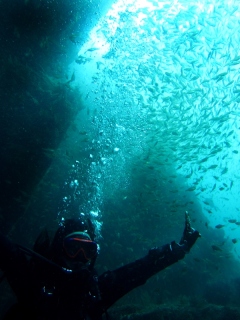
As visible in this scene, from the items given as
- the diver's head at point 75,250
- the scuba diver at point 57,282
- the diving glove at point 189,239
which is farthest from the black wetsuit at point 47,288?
the diving glove at point 189,239

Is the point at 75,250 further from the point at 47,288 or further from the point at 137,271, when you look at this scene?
the point at 137,271

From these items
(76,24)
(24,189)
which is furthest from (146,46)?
(24,189)

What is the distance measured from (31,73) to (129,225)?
13.5 m

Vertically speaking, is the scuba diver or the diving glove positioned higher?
the diving glove

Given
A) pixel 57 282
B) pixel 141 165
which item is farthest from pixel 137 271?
pixel 141 165

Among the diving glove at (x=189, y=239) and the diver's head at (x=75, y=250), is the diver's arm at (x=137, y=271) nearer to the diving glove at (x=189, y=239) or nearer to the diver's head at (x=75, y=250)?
the diving glove at (x=189, y=239)

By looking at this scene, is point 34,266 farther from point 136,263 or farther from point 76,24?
point 76,24

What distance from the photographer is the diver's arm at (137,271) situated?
2.58 m

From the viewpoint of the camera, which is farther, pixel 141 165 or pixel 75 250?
pixel 141 165

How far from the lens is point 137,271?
269 cm

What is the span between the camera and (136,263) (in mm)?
2762

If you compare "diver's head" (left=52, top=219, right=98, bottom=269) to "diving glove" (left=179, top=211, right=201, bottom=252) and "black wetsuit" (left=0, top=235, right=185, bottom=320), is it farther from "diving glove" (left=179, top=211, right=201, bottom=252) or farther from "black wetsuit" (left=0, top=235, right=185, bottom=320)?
"diving glove" (left=179, top=211, right=201, bottom=252)

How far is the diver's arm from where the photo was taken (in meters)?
2.58

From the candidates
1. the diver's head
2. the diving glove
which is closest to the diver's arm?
the diving glove
